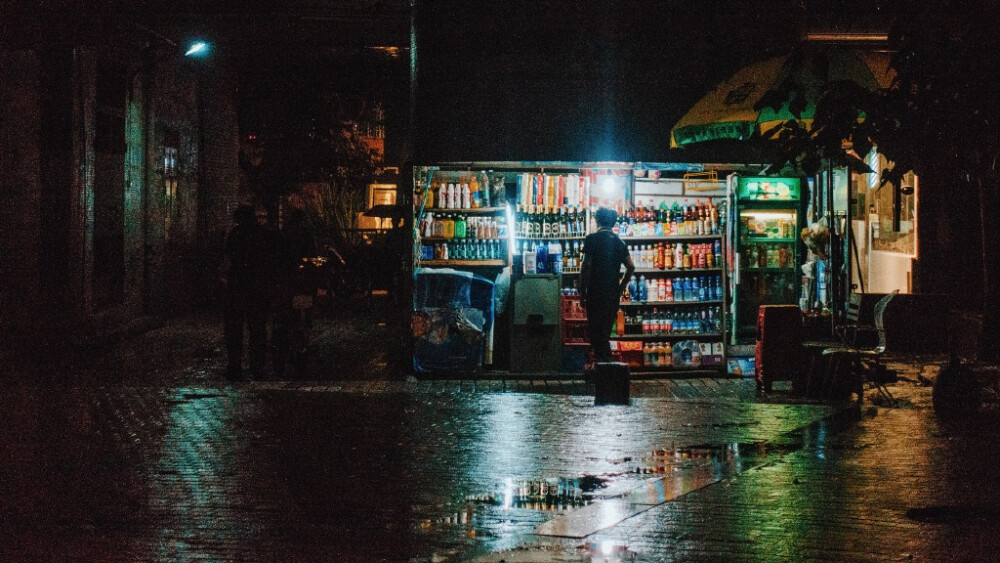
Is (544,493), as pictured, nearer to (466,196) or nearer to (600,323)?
(600,323)

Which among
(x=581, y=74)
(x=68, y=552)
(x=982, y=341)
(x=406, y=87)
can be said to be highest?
(x=406, y=87)

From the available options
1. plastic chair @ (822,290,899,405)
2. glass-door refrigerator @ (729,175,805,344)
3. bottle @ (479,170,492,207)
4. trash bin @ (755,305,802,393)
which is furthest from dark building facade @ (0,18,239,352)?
plastic chair @ (822,290,899,405)

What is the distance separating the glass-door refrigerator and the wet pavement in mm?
2185

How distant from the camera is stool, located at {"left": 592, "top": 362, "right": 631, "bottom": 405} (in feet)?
34.9

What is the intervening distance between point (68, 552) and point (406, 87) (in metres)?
26.3

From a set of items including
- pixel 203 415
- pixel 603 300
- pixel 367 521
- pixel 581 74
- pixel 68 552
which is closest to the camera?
pixel 68 552

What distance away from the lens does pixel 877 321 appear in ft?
36.0

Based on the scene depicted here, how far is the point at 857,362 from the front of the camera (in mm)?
10812

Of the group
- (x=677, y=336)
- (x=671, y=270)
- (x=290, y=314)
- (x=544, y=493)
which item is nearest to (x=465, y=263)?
(x=290, y=314)

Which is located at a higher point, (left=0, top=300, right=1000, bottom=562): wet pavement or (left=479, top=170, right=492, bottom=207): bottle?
(left=479, top=170, right=492, bottom=207): bottle

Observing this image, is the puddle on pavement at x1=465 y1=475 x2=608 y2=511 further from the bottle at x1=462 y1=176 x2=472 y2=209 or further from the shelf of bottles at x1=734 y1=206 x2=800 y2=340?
the shelf of bottles at x1=734 y1=206 x2=800 y2=340

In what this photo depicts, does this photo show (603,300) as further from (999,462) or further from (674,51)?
(999,462)

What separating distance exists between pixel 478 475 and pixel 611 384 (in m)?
3.28

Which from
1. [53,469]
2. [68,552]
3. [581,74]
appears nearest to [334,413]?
[53,469]
